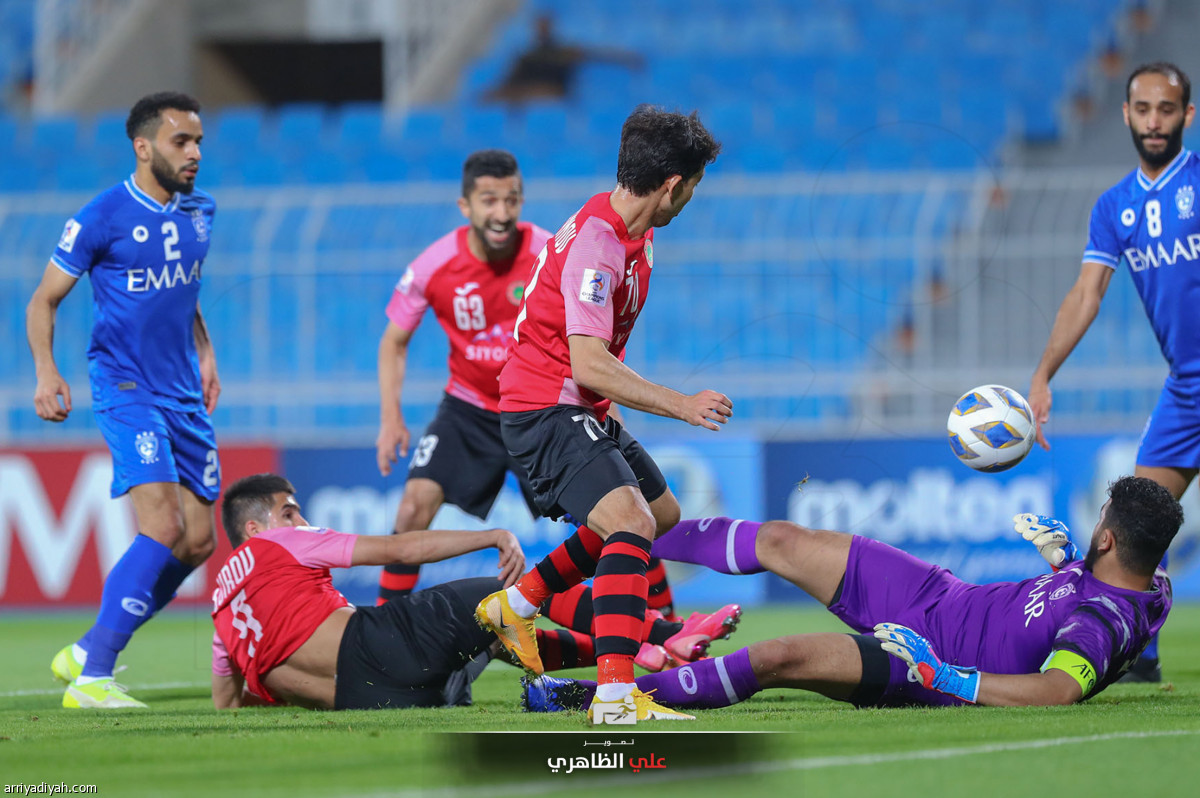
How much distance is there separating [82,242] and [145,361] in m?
0.56

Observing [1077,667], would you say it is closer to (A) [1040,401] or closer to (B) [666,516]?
(B) [666,516]

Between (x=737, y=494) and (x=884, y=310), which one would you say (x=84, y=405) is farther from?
(x=884, y=310)

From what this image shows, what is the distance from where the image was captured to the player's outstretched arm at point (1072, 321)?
6.30m

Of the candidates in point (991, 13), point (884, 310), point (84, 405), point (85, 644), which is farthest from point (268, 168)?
point (85, 644)

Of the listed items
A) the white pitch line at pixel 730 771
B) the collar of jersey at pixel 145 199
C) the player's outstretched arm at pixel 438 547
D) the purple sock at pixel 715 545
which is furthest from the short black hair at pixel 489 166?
the white pitch line at pixel 730 771

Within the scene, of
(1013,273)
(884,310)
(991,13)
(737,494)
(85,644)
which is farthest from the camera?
(991,13)

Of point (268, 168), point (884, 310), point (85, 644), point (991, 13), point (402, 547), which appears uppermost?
point (991, 13)

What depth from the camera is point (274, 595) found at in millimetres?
5305

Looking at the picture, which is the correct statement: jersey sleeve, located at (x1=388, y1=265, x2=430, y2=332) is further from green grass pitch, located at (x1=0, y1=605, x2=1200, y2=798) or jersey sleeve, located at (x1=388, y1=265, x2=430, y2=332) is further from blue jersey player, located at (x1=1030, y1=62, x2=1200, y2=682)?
blue jersey player, located at (x1=1030, y1=62, x2=1200, y2=682)

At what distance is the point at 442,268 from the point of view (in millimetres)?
7273

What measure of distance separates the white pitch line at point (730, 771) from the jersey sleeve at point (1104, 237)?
290 centimetres

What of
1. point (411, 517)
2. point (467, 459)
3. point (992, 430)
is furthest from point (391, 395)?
point (992, 430)

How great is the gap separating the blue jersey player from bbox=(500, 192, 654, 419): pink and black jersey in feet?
6.90

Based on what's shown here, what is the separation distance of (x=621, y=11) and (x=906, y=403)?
9.89m
